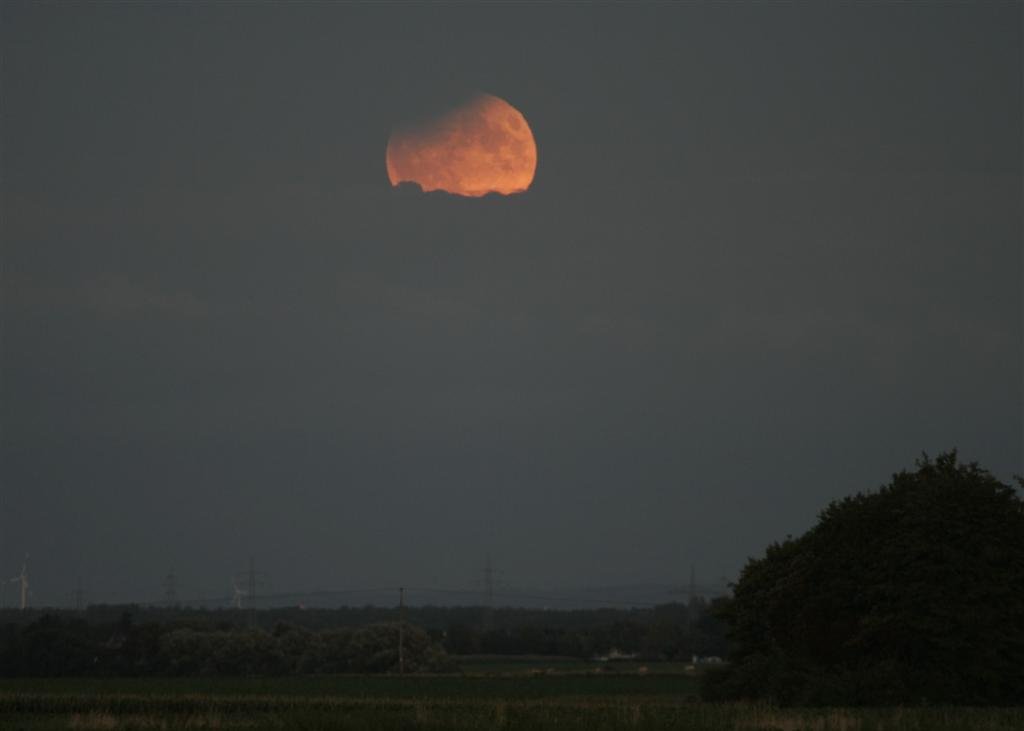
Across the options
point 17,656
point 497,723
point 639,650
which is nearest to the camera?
point 497,723

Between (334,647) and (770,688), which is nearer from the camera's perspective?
(770,688)

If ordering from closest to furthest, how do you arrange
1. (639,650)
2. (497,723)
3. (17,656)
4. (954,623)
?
(497,723) < (954,623) < (17,656) < (639,650)

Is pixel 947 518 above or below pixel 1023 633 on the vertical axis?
above

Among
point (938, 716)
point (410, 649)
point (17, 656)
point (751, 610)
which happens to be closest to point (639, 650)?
point (410, 649)

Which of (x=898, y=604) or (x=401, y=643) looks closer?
(x=898, y=604)

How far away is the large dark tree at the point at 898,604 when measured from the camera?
55375mm

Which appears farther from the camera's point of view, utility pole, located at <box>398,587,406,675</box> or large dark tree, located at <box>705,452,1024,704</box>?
utility pole, located at <box>398,587,406,675</box>

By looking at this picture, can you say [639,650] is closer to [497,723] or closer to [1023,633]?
[1023,633]

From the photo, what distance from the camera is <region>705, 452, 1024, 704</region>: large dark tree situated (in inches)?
2180

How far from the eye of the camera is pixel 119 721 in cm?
3969

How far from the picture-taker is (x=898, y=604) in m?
57.0

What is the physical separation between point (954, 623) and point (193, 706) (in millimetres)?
29789

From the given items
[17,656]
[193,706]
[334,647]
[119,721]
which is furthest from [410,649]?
[119,721]

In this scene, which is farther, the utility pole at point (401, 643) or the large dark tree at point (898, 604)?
the utility pole at point (401, 643)
